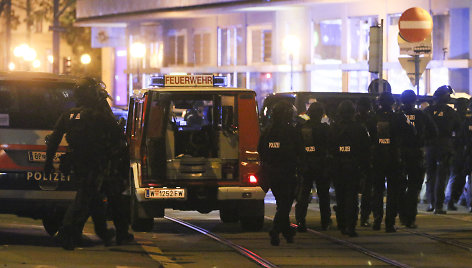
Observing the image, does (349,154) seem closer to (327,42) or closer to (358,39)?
(358,39)

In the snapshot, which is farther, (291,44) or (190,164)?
(291,44)

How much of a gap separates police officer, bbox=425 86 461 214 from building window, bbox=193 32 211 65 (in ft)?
83.0

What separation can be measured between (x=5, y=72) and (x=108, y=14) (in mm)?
33109

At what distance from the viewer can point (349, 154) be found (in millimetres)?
14227

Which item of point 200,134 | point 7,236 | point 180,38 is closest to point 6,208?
point 7,236

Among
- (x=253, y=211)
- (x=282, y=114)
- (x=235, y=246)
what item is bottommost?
(x=235, y=246)

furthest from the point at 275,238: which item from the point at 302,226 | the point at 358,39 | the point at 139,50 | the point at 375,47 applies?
the point at 139,50

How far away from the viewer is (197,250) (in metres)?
12.9

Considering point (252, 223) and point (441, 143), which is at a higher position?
point (441, 143)

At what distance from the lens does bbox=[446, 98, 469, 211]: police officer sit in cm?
1786

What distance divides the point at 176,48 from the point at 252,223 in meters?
30.0

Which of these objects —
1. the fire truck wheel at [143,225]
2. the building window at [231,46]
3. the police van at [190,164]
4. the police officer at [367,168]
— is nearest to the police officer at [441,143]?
the police officer at [367,168]

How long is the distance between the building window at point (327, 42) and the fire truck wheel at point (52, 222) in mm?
22438

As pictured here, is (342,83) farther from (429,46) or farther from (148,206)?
(148,206)
